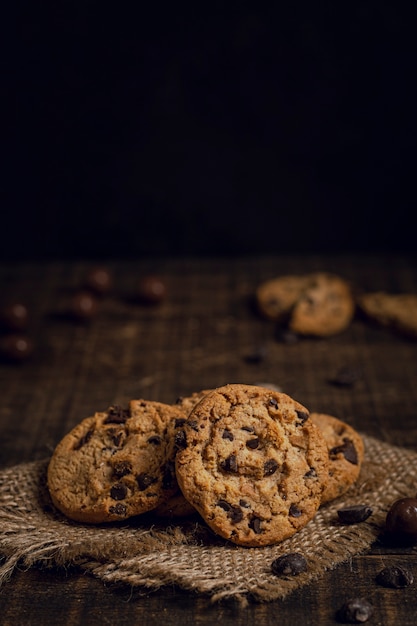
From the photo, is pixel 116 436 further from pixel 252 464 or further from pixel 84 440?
pixel 252 464

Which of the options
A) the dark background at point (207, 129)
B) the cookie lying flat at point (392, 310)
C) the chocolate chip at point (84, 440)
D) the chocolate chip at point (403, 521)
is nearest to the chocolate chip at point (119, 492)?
the chocolate chip at point (84, 440)

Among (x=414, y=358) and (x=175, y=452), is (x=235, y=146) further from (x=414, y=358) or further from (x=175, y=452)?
(x=175, y=452)

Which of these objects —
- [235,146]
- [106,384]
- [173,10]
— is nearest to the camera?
[106,384]

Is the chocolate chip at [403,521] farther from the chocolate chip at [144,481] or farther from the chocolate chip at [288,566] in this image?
the chocolate chip at [144,481]

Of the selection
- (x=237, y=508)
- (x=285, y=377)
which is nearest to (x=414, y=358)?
(x=285, y=377)

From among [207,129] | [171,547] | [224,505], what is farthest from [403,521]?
[207,129]
